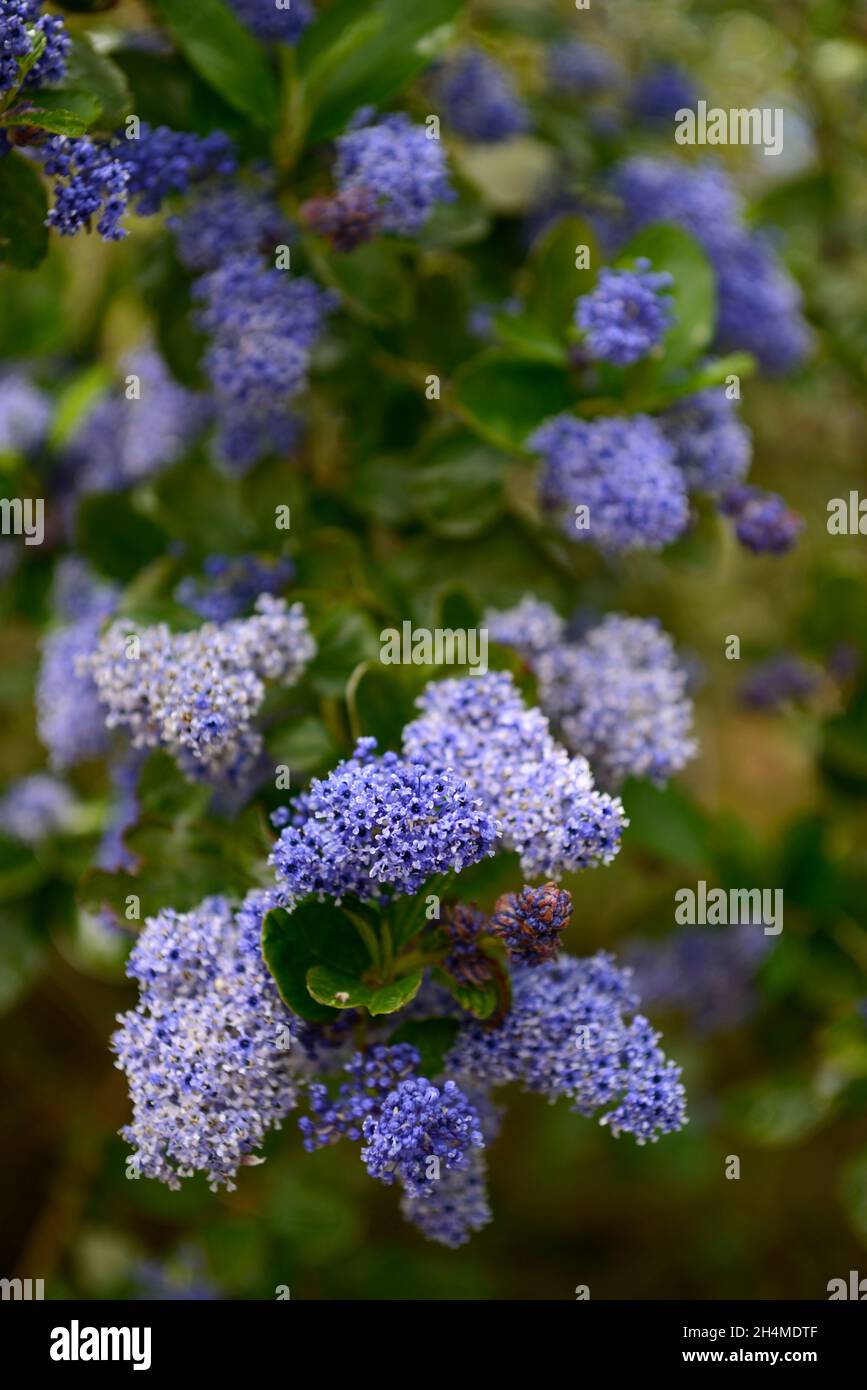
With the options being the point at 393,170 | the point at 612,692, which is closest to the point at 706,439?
the point at 612,692

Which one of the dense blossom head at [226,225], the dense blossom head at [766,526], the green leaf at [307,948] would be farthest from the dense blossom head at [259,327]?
the green leaf at [307,948]

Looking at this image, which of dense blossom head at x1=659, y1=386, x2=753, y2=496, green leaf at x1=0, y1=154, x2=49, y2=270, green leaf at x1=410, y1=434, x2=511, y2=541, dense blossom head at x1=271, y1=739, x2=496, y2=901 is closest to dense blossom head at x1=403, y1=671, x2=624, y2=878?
dense blossom head at x1=271, y1=739, x2=496, y2=901

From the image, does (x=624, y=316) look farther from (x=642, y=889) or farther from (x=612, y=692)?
(x=642, y=889)

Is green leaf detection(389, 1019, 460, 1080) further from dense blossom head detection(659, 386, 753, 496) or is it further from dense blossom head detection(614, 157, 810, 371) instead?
dense blossom head detection(614, 157, 810, 371)

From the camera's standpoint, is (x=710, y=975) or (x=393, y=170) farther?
(x=710, y=975)

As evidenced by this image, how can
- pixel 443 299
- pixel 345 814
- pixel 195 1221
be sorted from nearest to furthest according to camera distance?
pixel 345 814
pixel 443 299
pixel 195 1221
